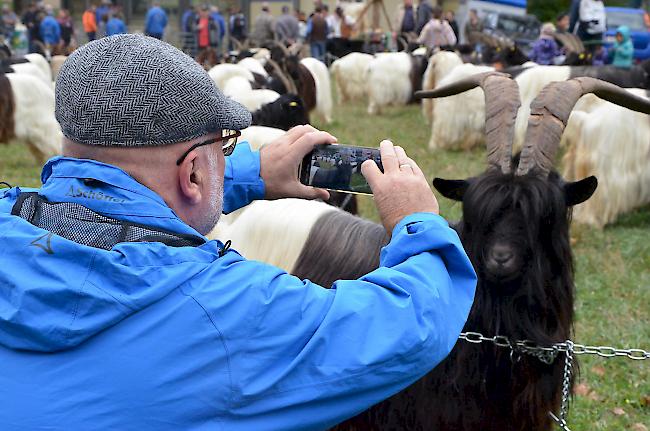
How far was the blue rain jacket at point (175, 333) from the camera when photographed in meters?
1.19

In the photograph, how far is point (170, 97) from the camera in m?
1.30

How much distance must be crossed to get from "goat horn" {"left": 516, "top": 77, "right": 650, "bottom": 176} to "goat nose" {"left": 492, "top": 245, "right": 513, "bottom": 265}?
423mm

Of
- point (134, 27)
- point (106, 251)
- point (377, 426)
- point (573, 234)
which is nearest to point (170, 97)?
point (106, 251)

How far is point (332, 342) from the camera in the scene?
1.25 meters

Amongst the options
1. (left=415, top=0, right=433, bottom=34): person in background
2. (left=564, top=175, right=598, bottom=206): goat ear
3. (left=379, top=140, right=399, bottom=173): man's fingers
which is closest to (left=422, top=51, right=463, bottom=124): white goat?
(left=415, top=0, right=433, bottom=34): person in background

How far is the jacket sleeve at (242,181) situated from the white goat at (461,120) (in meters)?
10.5

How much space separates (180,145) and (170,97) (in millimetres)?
87

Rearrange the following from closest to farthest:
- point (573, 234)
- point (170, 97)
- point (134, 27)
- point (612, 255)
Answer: point (170, 97) < point (612, 255) < point (573, 234) < point (134, 27)

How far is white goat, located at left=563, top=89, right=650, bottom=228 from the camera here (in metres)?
7.80

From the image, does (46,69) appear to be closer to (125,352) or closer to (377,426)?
(377,426)

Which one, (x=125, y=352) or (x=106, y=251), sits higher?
(x=106, y=251)

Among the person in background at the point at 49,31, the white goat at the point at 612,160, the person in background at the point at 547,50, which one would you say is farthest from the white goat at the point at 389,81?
the person in background at the point at 49,31

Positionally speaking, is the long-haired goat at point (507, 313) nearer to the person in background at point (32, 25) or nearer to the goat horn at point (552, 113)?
the goat horn at point (552, 113)

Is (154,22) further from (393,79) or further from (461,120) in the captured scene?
(461,120)
